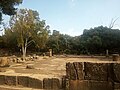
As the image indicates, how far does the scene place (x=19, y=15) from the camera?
26.3 meters

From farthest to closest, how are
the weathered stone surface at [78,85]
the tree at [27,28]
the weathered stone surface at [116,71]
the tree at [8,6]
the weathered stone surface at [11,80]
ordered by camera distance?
the tree at [27,28]
the tree at [8,6]
the weathered stone surface at [11,80]
the weathered stone surface at [78,85]
the weathered stone surface at [116,71]

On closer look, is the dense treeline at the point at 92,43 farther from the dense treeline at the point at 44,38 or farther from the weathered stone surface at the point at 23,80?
the weathered stone surface at the point at 23,80

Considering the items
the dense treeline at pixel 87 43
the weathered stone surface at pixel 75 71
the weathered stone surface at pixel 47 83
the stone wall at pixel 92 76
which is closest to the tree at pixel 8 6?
the weathered stone surface at pixel 47 83

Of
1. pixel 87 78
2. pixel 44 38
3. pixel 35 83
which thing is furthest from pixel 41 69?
pixel 44 38

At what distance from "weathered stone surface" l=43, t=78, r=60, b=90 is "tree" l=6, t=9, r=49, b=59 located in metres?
21.4

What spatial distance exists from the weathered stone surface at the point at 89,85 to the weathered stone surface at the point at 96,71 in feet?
0.33

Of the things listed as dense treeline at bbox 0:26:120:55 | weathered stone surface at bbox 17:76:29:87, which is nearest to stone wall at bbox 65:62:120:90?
weathered stone surface at bbox 17:76:29:87

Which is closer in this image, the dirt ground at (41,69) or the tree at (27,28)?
the dirt ground at (41,69)

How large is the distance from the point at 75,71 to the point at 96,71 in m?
0.53

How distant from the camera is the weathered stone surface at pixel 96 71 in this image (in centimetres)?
423

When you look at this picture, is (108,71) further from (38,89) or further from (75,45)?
(75,45)

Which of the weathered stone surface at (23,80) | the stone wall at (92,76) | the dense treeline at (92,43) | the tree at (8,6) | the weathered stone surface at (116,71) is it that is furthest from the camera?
the dense treeline at (92,43)

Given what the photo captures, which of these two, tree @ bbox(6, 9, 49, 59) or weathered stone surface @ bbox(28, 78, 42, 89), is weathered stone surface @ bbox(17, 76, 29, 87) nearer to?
weathered stone surface @ bbox(28, 78, 42, 89)

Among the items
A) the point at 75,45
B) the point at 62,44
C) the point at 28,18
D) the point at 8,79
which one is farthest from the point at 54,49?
the point at 8,79
